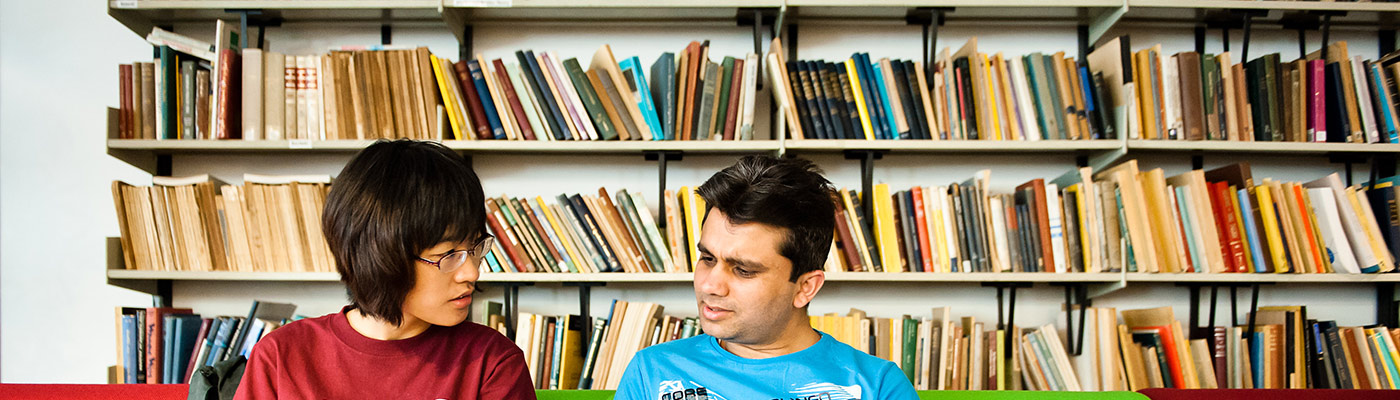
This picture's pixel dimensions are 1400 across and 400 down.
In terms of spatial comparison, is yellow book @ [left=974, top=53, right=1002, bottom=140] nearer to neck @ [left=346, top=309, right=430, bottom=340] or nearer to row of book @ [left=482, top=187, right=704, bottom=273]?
row of book @ [left=482, top=187, right=704, bottom=273]

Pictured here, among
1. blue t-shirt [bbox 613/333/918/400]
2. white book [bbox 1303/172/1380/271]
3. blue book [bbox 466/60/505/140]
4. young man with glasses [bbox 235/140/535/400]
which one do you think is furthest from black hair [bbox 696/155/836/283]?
white book [bbox 1303/172/1380/271]

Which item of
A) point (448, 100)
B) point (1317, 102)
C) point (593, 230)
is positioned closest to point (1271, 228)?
point (1317, 102)

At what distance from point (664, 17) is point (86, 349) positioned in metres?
1.92

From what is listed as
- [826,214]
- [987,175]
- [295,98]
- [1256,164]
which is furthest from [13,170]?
[1256,164]

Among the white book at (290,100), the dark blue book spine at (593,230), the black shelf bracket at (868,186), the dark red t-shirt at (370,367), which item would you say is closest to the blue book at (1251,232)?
the black shelf bracket at (868,186)

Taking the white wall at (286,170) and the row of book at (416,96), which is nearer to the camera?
the row of book at (416,96)

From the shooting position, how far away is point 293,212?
2.26 metres

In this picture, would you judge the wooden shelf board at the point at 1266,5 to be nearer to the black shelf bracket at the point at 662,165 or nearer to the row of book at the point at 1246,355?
the row of book at the point at 1246,355

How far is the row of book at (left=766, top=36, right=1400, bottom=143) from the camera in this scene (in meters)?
2.31

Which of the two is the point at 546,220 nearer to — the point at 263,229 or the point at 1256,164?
the point at 263,229

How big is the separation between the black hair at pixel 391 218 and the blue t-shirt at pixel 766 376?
381 mm

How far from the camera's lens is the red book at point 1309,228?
2289 mm

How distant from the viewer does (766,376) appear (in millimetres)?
1338

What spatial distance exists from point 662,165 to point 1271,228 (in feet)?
5.18
